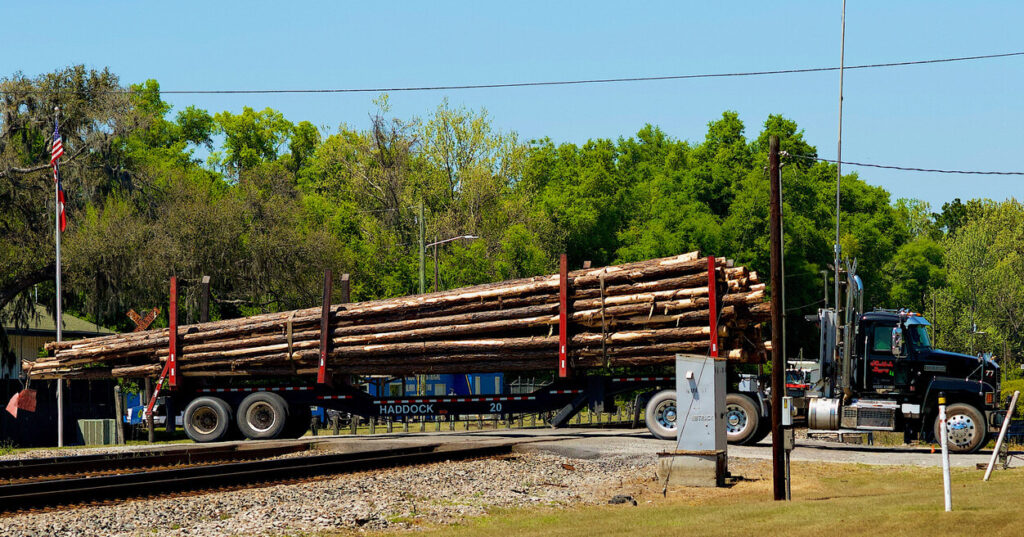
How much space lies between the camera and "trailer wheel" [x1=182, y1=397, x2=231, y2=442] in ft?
97.1

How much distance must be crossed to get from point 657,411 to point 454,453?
16.7 ft

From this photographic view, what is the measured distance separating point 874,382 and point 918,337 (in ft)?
4.50

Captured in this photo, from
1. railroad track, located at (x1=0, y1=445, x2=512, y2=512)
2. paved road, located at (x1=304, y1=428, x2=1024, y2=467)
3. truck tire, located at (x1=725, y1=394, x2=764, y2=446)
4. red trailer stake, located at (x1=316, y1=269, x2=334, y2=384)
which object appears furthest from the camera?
red trailer stake, located at (x1=316, y1=269, x2=334, y2=384)

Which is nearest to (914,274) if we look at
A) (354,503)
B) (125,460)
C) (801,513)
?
(125,460)

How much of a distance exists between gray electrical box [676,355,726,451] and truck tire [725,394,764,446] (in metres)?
4.97

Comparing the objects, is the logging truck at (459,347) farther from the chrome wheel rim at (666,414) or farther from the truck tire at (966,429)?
the truck tire at (966,429)

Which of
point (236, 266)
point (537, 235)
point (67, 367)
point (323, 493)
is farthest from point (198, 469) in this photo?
point (537, 235)

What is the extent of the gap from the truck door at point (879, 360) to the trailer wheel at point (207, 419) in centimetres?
1572

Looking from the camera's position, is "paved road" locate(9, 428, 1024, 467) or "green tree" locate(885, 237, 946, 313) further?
"green tree" locate(885, 237, 946, 313)

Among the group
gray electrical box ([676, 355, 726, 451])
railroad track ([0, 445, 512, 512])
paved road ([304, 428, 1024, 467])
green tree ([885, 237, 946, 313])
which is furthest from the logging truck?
green tree ([885, 237, 946, 313])

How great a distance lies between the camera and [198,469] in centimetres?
1934

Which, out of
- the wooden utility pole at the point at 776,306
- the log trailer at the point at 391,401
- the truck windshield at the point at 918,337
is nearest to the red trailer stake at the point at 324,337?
the log trailer at the point at 391,401

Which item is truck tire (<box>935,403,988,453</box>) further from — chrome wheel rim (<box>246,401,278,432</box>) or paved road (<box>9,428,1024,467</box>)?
chrome wheel rim (<box>246,401,278,432</box>)

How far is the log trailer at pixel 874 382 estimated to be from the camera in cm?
2475
